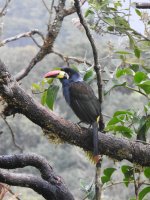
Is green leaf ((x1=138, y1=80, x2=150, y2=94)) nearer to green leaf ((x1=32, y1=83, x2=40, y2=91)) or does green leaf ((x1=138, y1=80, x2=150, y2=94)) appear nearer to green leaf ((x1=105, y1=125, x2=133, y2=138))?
green leaf ((x1=105, y1=125, x2=133, y2=138))

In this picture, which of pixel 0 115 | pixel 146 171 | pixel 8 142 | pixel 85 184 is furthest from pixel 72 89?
pixel 8 142

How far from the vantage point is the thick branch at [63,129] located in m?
1.49

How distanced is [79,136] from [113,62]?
22.4 inches

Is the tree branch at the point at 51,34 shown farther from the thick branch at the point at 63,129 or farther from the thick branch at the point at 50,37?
the thick branch at the point at 63,129

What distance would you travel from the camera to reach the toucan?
225cm

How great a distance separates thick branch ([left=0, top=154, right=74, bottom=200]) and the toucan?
2.28ft

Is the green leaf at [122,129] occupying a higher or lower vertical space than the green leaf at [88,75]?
lower

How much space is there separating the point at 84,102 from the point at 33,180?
0.95 m

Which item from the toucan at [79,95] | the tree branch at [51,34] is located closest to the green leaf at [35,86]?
the toucan at [79,95]

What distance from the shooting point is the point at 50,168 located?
4.84 feet

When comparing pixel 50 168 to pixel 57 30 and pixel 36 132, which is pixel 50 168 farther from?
pixel 36 132

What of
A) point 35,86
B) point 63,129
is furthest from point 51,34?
point 63,129

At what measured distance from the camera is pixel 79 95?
2348mm

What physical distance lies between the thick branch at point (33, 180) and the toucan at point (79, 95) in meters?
0.70
